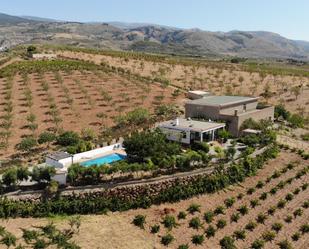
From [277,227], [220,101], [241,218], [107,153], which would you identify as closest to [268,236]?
[277,227]

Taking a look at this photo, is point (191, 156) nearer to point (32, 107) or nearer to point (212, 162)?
point (212, 162)

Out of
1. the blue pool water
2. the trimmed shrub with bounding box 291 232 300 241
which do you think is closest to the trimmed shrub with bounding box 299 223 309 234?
the trimmed shrub with bounding box 291 232 300 241

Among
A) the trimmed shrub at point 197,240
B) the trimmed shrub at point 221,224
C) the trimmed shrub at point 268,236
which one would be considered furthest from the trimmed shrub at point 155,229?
the trimmed shrub at point 268,236

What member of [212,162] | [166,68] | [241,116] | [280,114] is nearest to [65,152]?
[212,162]

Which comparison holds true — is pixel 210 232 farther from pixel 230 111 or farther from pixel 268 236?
pixel 230 111

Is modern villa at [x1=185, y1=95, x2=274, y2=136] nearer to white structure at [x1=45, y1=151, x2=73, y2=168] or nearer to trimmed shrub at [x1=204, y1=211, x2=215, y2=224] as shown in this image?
trimmed shrub at [x1=204, y1=211, x2=215, y2=224]
